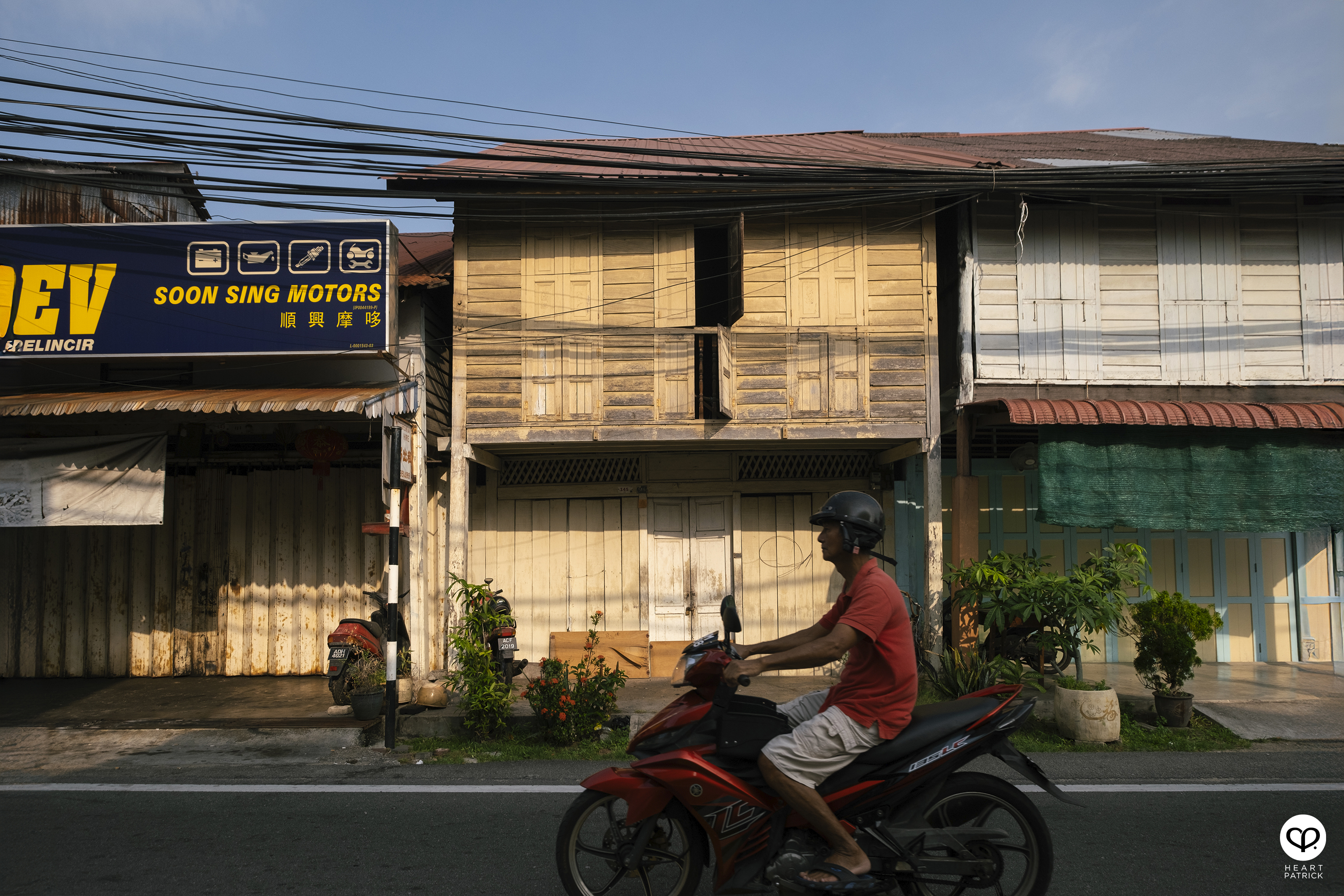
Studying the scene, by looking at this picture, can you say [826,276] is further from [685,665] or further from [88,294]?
[88,294]

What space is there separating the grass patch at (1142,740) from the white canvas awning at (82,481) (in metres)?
8.21

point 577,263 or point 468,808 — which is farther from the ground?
point 577,263

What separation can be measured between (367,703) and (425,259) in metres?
5.97

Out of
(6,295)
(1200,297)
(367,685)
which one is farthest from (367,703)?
(1200,297)

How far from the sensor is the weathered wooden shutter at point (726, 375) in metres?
8.84

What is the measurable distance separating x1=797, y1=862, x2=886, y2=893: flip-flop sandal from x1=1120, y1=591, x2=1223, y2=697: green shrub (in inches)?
219

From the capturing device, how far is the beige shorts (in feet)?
11.2

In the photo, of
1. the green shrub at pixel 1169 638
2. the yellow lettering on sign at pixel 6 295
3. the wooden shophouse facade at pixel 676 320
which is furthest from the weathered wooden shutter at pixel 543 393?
the green shrub at pixel 1169 638

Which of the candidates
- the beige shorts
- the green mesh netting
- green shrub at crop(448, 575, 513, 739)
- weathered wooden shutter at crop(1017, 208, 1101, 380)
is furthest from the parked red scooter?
weathered wooden shutter at crop(1017, 208, 1101, 380)

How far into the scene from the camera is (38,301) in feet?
27.4

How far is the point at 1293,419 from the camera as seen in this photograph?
866cm

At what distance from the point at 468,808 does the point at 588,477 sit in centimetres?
557

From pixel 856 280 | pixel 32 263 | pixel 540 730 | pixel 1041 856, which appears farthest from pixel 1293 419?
pixel 32 263

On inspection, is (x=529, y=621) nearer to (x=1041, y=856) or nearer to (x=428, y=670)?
(x=428, y=670)
